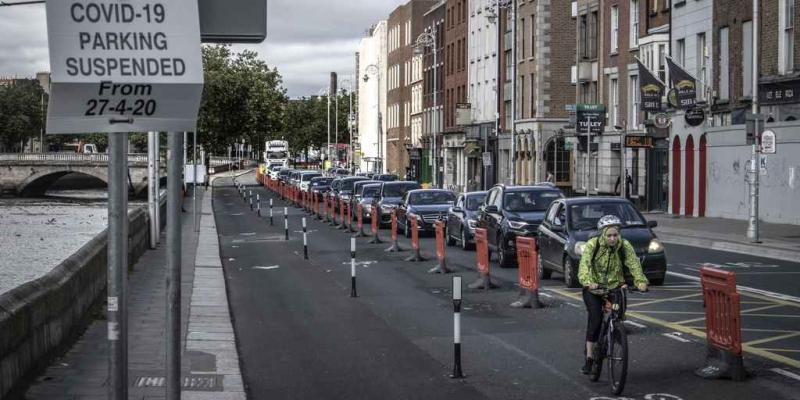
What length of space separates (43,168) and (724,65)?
247 ft

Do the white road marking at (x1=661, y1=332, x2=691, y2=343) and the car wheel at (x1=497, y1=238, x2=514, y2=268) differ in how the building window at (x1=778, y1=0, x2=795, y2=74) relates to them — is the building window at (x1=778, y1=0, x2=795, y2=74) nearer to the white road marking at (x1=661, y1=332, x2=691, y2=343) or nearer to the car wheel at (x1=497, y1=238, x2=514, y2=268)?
the car wheel at (x1=497, y1=238, x2=514, y2=268)

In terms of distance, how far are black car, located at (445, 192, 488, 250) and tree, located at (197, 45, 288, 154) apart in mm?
62757

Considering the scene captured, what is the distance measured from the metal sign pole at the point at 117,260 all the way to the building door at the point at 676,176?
4538 cm

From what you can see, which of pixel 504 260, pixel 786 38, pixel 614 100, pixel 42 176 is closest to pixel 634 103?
pixel 614 100

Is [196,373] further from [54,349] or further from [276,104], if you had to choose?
[276,104]

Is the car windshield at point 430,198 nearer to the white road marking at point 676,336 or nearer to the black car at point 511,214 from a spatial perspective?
the black car at point 511,214

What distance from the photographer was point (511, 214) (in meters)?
28.6

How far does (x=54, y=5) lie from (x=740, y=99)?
4010 centimetres

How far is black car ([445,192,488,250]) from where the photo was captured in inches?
1320

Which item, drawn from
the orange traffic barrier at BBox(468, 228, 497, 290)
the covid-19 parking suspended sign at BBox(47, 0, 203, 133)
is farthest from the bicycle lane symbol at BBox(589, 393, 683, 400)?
the orange traffic barrier at BBox(468, 228, 497, 290)

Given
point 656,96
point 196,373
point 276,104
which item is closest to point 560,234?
point 196,373

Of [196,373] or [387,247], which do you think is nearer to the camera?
[196,373]

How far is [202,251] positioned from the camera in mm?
34094

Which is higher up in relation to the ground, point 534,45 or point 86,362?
point 534,45
